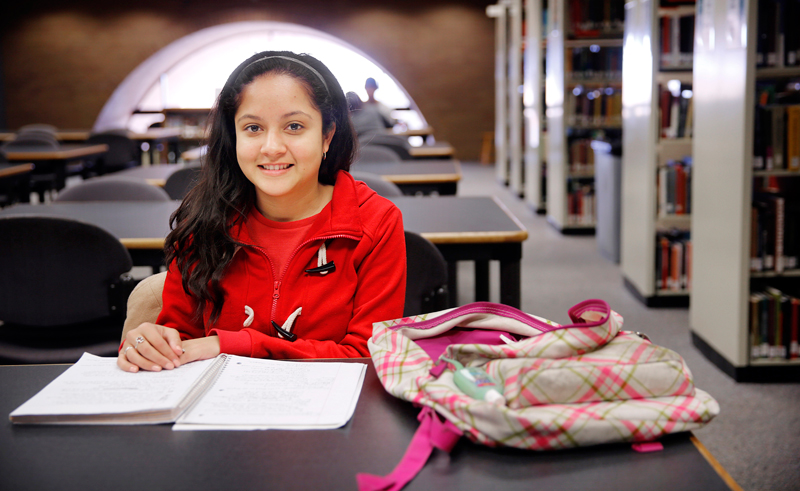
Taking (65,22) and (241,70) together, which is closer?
(241,70)

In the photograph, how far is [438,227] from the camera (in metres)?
2.28

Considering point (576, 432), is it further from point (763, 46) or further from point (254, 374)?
point (763, 46)

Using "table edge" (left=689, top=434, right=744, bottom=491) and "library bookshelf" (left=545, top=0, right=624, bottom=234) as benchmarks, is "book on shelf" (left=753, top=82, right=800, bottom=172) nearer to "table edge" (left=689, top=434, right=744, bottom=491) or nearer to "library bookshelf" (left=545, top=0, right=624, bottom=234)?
"table edge" (left=689, top=434, right=744, bottom=491)

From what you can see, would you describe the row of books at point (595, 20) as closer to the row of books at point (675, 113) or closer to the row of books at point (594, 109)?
the row of books at point (594, 109)

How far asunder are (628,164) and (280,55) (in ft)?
10.9

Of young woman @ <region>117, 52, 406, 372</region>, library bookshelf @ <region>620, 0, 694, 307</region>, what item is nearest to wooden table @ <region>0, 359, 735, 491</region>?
young woman @ <region>117, 52, 406, 372</region>

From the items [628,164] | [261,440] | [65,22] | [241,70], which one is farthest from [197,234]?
[65,22]

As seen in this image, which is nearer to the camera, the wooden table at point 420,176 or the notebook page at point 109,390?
the notebook page at point 109,390

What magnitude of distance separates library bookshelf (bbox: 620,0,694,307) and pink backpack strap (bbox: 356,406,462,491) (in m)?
3.34

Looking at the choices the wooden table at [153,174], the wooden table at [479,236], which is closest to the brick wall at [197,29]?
the wooden table at [153,174]

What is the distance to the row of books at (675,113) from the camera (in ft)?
12.7

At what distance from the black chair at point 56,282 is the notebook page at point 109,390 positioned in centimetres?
95

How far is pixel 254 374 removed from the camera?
3.10 ft

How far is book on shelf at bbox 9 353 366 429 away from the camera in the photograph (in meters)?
0.82
